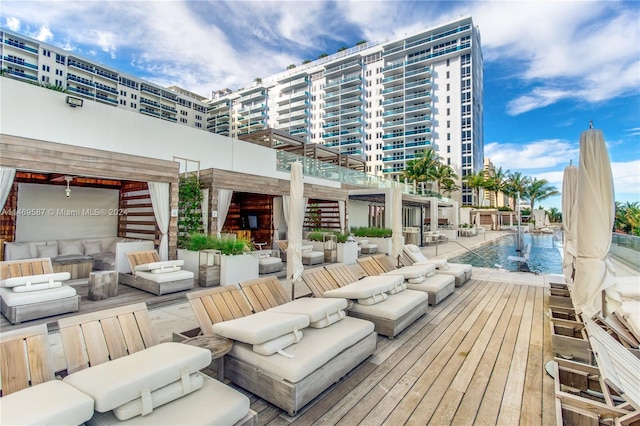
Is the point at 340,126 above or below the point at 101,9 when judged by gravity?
above

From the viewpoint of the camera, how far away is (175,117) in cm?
5250

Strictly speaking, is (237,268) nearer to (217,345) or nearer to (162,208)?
(162,208)

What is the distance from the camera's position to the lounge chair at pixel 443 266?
6.30m

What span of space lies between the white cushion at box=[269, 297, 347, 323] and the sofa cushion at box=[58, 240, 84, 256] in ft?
22.5

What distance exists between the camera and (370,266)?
5312 mm

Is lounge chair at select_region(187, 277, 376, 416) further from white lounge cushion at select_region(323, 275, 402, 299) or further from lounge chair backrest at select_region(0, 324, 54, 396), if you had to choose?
lounge chair backrest at select_region(0, 324, 54, 396)

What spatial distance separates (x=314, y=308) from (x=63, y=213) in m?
8.43

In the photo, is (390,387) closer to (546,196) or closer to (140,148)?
(140,148)

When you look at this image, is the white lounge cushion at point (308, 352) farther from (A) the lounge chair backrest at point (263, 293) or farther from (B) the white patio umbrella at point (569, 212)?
(B) the white patio umbrella at point (569, 212)

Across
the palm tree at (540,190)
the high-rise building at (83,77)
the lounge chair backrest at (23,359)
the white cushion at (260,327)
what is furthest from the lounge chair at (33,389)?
the palm tree at (540,190)

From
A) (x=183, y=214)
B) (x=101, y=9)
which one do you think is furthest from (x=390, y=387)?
(x=101, y=9)

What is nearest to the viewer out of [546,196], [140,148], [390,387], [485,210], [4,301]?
[390,387]

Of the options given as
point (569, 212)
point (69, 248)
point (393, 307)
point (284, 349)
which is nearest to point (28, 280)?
point (69, 248)

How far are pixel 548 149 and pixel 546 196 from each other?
6.51 metres
